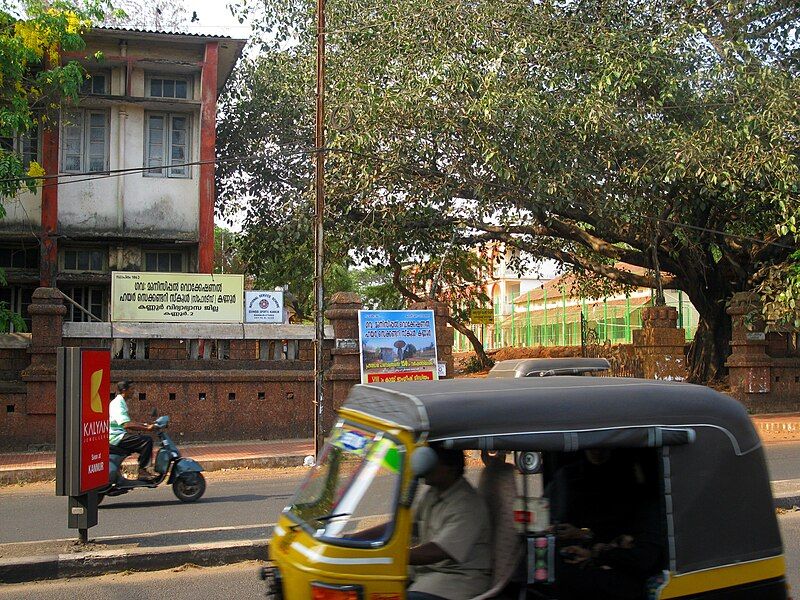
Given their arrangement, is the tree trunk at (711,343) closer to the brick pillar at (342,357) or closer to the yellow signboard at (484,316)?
the yellow signboard at (484,316)

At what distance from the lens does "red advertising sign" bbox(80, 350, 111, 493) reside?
7.66 metres

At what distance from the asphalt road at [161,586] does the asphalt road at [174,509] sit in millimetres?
863

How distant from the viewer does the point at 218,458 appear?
14.6 meters

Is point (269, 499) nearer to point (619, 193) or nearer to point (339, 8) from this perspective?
point (619, 193)

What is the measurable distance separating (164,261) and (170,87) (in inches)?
162

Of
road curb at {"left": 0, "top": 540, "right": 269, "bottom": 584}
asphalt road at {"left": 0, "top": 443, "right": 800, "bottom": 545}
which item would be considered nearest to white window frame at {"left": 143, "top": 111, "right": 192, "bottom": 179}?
asphalt road at {"left": 0, "top": 443, "right": 800, "bottom": 545}

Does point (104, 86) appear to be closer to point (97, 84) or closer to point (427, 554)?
point (97, 84)

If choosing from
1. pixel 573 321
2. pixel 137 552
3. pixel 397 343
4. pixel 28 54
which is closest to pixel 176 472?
pixel 137 552

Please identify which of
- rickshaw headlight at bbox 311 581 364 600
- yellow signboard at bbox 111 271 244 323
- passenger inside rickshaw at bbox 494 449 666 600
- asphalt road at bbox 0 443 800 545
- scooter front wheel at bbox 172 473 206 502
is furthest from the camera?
yellow signboard at bbox 111 271 244 323

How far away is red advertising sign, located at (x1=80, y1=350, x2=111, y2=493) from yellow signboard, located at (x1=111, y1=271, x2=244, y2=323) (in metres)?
8.24

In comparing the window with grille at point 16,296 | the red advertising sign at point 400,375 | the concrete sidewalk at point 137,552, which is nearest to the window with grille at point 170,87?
the window with grille at point 16,296

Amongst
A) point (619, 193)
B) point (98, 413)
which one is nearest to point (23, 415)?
point (98, 413)

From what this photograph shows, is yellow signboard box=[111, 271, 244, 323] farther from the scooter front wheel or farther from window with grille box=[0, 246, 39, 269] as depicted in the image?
the scooter front wheel

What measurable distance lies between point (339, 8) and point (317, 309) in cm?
831
